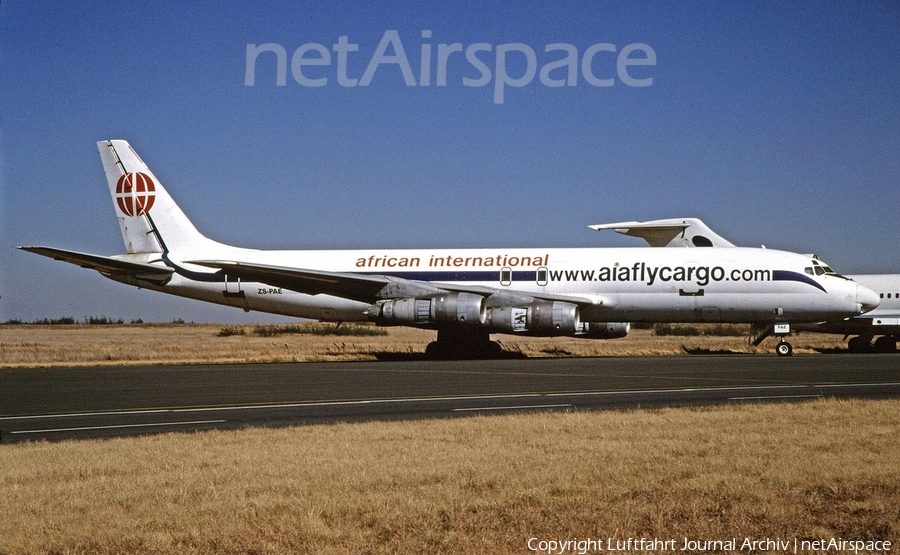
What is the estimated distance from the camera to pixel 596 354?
33.5 m

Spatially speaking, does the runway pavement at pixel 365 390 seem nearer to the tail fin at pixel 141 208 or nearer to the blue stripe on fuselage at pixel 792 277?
the blue stripe on fuselage at pixel 792 277

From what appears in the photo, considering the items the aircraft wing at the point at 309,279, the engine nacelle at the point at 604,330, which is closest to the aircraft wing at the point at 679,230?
the engine nacelle at the point at 604,330

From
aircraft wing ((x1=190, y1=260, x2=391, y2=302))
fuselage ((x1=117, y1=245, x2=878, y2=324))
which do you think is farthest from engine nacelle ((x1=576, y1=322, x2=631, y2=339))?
aircraft wing ((x1=190, y1=260, x2=391, y2=302))

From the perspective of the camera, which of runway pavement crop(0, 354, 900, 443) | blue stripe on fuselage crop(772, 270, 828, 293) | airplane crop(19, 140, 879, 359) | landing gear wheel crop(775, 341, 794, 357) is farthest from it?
landing gear wheel crop(775, 341, 794, 357)

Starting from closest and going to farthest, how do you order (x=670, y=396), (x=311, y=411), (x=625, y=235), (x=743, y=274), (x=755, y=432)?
1. (x=755, y=432)
2. (x=311, y=411)
3. (x=670, y=396)
4. (x=743, y=274)
5. (x=625, y=235)

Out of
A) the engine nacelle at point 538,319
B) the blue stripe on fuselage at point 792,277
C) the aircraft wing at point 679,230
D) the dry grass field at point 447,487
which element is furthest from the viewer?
the aircraft wing at point 679,230

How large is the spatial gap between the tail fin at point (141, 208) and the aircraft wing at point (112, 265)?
1449 millimetres

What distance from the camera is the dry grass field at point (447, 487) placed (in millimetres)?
6129

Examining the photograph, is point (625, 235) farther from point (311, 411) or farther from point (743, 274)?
point (311, 411)

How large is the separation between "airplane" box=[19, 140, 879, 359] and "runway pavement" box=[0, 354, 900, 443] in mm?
4040

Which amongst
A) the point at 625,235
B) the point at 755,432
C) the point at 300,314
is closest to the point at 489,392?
the point at 755,432

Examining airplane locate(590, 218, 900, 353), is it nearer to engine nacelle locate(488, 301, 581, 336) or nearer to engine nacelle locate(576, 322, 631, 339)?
engine nacelle locate(576, 322, 631, 339)

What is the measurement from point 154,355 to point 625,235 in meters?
20.5

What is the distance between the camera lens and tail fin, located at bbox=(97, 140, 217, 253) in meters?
34.5
